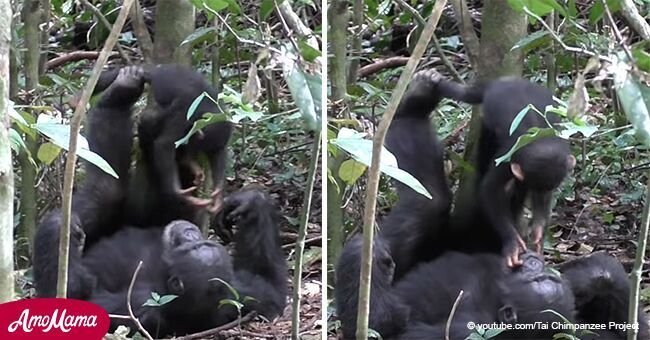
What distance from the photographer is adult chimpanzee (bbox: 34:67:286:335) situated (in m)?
2.51

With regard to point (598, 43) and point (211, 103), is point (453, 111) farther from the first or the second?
point (211, 103)

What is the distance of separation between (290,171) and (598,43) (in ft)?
2.62

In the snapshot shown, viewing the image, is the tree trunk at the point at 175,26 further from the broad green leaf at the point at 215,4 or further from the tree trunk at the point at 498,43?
the tree trunk at the point at 498,43

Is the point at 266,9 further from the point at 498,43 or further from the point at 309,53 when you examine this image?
the point at 498,43

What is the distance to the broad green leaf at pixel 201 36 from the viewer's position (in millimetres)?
2350

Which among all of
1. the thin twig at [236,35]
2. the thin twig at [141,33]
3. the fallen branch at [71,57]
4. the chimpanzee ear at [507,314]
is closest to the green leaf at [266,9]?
the thin twig at [236,35]

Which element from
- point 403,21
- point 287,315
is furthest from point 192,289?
point 403,21

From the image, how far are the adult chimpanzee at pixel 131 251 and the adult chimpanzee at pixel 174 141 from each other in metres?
0.04

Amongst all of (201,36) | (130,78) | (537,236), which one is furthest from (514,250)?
(130,78)

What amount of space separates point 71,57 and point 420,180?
944mm

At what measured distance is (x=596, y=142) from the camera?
7.86ft

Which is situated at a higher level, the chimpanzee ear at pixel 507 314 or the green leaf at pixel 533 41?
the green leaf at pixel 533 41

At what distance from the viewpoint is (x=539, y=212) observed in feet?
8.11

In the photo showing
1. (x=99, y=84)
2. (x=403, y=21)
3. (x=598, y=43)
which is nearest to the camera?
(x=598, y=43)
